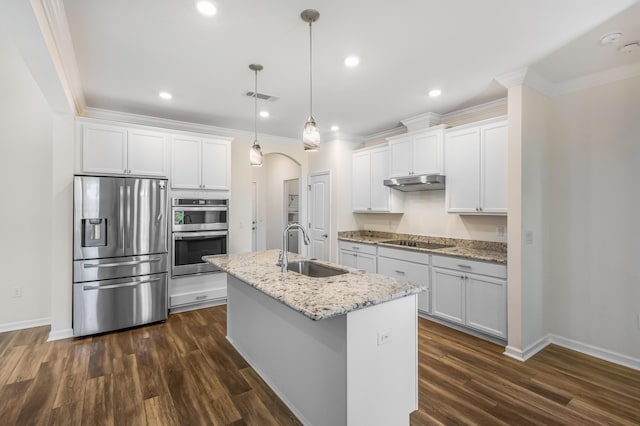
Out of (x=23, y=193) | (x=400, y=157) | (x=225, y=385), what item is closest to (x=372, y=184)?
(x=400, y=157)

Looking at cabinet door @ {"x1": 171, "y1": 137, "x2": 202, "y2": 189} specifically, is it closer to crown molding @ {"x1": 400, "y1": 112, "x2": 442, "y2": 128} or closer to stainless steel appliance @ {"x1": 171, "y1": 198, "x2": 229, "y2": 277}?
stainless steel appliance @ {"x1": 171, "y1": 198, "x2": 229, "y2": 277}

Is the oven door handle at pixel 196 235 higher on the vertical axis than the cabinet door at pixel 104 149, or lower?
lower

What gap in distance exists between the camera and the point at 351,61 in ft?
8.75

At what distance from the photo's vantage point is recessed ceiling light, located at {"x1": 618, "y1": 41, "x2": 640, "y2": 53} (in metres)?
2.38

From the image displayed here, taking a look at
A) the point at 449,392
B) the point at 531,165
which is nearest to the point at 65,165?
the point at 449,392

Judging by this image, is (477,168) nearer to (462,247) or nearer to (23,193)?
(462,247)

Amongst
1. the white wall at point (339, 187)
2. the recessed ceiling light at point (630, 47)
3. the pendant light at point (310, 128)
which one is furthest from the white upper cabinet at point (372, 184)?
the recessed ceiling light at point (630, 47)

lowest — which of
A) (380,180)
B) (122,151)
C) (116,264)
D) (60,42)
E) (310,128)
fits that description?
(116,264)

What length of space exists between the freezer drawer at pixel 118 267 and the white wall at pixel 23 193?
85 centimetres

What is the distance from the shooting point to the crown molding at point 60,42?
5.88ft

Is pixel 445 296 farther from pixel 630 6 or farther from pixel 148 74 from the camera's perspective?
pixel 148 74

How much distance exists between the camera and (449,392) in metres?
2.31

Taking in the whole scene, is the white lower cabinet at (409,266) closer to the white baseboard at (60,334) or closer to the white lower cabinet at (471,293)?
the white lower cabinet at (471,293)

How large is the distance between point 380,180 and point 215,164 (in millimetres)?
2488
